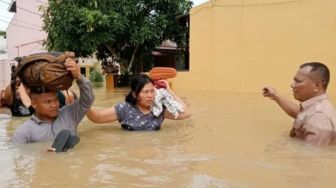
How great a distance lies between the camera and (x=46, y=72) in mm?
4121

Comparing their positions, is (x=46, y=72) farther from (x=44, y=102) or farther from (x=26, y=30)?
(x=26, y=30)

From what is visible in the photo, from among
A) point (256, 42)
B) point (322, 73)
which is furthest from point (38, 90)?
point (256, 42)

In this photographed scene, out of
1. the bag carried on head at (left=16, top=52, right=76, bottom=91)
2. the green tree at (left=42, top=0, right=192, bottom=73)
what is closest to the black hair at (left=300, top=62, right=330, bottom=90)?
the bag carried on head at (left=16, top=52, right=76, bottom=91)

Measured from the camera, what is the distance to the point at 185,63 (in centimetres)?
1977

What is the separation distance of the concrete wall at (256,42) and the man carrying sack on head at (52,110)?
752 centimetres

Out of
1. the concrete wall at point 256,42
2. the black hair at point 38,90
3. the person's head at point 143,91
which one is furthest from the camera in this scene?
the concrete wall at point 256,42

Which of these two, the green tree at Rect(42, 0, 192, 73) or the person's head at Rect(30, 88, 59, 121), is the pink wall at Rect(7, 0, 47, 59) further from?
the person's head at Rect(30, 88, 59, 121)

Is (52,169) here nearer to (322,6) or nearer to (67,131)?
(67,131)

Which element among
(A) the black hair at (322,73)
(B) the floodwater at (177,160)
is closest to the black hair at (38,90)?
(B) the floodwater at (177,160)

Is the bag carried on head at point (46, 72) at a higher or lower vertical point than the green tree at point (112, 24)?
lower

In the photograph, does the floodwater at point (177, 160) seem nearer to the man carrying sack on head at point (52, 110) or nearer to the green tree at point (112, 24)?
the man carrying sack on head at point (52, 110)

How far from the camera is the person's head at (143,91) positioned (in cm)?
521

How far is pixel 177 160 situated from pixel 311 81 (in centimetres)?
166

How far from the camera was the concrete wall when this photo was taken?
36.1 ft
